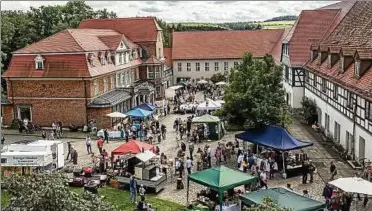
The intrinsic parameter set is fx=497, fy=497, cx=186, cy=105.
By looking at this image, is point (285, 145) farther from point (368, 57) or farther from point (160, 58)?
point (160, 58)

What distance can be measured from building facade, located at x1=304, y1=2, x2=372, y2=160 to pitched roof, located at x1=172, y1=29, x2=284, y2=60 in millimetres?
23870

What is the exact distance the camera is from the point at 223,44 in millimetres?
63031

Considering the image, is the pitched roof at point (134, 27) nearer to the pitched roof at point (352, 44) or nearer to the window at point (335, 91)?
the pitched roof at point (352, 44)

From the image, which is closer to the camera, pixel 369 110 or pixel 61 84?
pixel 369 110

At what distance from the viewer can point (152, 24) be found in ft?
175

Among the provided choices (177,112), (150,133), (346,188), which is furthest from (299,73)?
(346,188)

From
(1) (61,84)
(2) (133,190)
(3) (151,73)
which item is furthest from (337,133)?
(3) (151,73)

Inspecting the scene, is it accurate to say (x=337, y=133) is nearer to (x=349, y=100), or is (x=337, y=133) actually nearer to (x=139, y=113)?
(x=349, y=100)

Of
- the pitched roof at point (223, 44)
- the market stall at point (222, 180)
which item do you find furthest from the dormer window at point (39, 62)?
the pitched roof at point (223, 44)

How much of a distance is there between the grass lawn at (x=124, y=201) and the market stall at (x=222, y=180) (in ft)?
4.48

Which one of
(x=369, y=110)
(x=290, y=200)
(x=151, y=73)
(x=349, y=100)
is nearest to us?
(x=290, y=200)

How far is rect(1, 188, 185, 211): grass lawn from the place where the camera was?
18.8m

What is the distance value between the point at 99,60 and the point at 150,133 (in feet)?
29.7

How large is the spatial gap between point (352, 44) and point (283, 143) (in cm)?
929
